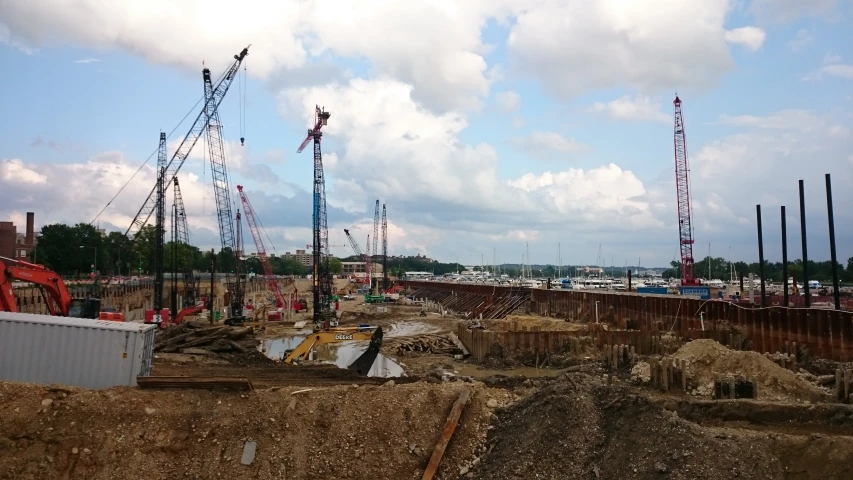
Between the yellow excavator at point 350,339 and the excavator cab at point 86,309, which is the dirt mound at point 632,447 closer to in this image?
the yellow excavator at point 350,339

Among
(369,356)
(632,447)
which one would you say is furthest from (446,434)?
(369,356)

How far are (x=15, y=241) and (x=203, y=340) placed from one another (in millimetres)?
80576

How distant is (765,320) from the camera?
29.1 metres

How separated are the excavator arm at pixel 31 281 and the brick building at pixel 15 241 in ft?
236

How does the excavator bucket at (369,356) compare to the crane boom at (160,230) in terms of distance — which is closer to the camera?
the excavator bucket at (369,356)

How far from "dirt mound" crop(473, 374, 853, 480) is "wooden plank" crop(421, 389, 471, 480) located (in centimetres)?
75

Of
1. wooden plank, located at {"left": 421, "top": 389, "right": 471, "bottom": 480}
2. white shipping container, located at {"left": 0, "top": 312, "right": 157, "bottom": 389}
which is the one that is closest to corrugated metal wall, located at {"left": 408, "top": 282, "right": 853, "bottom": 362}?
wooden plank, located at {"left": 421, "top": 389, "right": 471, "bottom": 480}

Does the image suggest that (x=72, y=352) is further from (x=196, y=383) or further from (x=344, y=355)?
(x=344, y=355)

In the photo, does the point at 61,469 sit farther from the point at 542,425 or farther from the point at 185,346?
the point at 185,346

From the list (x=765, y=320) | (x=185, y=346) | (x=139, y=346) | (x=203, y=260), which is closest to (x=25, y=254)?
(x=203, y=260)

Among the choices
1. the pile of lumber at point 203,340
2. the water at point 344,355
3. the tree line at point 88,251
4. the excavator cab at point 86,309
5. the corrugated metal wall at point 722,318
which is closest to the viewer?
the excavator cab at point 86,309

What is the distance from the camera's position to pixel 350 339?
2389 centimetres

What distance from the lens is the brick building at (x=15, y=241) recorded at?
86.2m

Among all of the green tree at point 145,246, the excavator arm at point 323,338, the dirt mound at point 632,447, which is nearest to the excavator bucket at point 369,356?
the excavator arm at point 323,338
